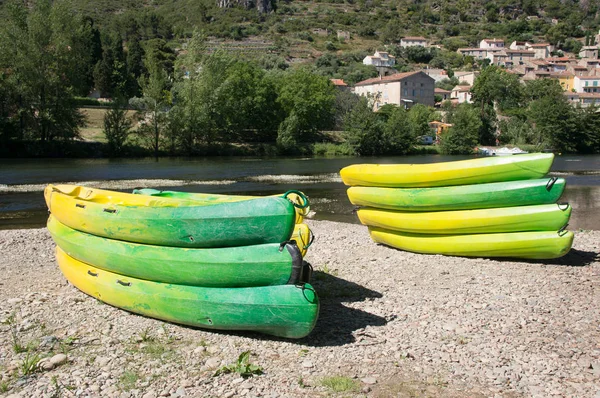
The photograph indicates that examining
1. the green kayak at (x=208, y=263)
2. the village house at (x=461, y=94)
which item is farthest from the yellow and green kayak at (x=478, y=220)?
the village house at (x=461, y=94)

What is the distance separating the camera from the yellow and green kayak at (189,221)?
6582mm

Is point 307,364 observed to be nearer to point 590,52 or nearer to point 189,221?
point 189,221

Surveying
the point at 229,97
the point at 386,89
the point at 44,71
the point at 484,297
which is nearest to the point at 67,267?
the point at 484,297

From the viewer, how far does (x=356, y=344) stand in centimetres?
687

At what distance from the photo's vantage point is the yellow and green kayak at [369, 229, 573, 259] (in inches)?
402

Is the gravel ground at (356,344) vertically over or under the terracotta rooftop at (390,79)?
under

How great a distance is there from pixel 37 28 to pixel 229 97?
23560 mm

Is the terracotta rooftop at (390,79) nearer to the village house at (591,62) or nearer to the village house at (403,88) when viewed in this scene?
the village house at (403,88)

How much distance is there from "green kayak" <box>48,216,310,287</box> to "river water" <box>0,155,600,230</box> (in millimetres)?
13083

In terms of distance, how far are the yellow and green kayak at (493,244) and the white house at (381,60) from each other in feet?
507

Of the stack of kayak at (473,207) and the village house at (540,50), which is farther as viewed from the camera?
the village house at (540,50)

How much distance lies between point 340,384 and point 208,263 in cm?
218

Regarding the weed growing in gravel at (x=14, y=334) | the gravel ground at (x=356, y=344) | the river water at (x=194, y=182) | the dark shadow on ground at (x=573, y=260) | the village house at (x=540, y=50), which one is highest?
the village house at (x=540, y=50)

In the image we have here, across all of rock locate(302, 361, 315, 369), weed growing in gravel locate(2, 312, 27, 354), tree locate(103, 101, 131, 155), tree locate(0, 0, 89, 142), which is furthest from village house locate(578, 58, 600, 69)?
weed growing in gravel locate(2, 312, 27, 354)
